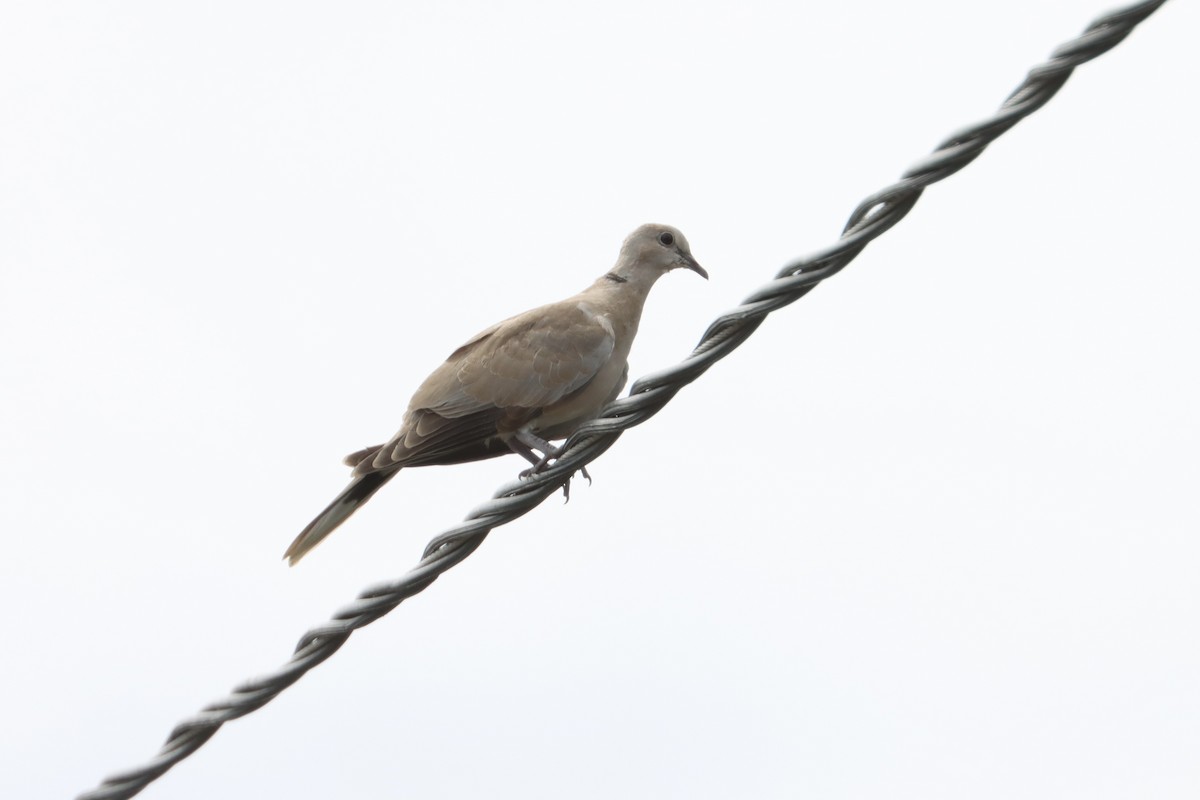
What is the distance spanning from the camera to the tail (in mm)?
5504

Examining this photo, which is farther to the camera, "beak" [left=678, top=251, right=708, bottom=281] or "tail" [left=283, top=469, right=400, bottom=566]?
"beak" [left=678, top=251, right=708, bottom=281]

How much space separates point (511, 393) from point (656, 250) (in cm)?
141

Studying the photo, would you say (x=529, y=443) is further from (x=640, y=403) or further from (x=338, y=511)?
(x=640, y=403)

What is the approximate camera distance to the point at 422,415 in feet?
19.4

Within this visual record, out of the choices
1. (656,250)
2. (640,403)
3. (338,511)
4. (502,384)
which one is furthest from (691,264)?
(640,403)

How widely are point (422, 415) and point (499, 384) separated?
35 cm

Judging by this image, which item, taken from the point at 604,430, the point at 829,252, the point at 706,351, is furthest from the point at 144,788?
the point at 829,252

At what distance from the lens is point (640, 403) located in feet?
11.0

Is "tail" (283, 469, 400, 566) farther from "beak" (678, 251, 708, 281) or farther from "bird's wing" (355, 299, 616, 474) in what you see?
"beak" (678, 251, 708, 281)

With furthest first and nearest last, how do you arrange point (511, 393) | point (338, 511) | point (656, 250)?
point (656, 250) < point (511, 393) < point (338, 511)

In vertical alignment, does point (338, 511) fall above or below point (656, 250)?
below

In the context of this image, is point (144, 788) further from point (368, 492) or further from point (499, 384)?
point (499, 384)

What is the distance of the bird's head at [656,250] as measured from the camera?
6.98 m

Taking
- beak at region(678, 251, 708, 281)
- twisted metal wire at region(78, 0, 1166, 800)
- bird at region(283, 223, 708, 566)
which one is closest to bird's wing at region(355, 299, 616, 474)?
bird at region(283, 223, 708, 566)
